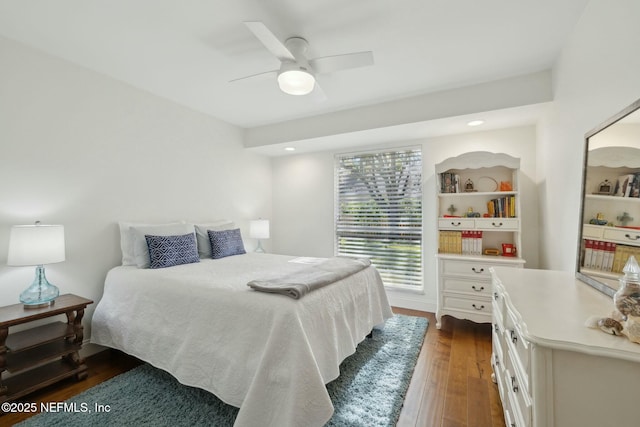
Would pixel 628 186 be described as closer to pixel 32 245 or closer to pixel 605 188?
pixel 605 188

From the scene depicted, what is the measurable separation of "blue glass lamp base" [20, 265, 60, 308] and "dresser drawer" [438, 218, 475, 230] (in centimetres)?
359

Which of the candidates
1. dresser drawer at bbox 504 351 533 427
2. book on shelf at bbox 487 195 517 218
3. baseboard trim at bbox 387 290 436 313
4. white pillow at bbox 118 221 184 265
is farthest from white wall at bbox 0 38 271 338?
book on shelf at bbox 487 195 517 218

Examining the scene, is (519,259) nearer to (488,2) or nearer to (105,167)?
(488,2)

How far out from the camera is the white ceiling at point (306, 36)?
5.80ft

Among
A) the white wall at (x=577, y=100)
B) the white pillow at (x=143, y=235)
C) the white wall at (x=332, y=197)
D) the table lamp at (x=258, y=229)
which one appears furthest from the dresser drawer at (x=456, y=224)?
the white pillow at (x=143, y=235)

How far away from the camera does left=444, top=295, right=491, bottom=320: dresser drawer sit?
2.80m

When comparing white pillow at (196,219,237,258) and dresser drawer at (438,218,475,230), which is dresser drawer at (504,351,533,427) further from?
white pillow at (196,219,237,258)

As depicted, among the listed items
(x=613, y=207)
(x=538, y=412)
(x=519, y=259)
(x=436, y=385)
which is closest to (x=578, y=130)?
(x=613, y=207)

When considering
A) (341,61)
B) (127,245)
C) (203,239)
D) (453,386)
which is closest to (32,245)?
(127,245)

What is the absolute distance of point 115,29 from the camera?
1982 mm

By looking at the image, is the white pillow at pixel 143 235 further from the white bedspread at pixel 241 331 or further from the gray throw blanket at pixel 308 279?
the gray throw blanket at pixel 308 279

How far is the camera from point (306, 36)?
2033 mm

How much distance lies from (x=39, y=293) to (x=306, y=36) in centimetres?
269

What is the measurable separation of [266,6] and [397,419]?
2.65 metres
